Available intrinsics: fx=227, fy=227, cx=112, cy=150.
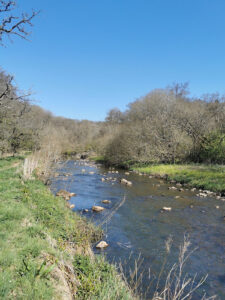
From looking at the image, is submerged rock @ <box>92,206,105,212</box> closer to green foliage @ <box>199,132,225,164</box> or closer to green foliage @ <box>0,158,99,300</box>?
green foliage @ <box>0,158,99,300</box>

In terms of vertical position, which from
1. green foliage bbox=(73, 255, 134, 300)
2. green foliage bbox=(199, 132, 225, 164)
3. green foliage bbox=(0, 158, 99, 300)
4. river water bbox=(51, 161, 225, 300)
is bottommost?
river water bbox=(51, 161, 225, 300)

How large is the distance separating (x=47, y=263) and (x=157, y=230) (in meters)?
5.56

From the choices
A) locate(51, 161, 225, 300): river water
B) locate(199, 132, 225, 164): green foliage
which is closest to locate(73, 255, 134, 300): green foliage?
locate(51, 161, 225, 300): river water

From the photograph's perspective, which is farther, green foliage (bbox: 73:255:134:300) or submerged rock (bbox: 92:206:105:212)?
submerged rock (bbox: 92:206:105:212)

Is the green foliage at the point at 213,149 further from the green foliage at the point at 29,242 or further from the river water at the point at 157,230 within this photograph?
the green foliage at the point at 29,242

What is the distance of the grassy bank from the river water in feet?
2.68

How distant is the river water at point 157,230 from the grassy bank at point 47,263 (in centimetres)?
82

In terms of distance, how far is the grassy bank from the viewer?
12.1 ft

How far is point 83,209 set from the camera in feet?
36.9

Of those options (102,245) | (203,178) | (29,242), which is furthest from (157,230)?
(203,178)

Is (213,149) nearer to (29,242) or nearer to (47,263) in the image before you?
(29,242)

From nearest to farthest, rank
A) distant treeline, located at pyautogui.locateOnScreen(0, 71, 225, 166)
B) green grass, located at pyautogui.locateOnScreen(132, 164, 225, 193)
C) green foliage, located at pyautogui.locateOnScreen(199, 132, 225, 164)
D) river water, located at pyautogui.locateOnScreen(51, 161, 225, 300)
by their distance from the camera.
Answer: river water, located at pyautogui.locateOnScreen(51, 161, 225, 300) < green grass, located at pyautogui.locateOnScreen(132, 164, 225, 193) < green foliage, located at pyautogui.locateOnScreen(199, 132, 225, 164) < distant treeline, located at pyautogui.locateOnScreen(0, 71, 225, 166)

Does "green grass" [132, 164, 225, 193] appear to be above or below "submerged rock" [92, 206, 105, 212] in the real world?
above

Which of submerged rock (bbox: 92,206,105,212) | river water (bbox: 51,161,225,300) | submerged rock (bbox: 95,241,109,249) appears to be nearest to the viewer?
river water (bbox: 51,161,225,300)
